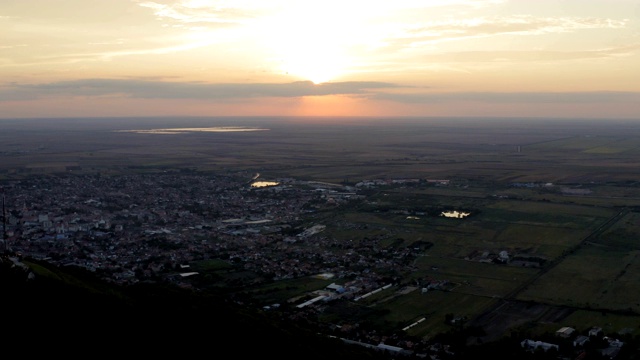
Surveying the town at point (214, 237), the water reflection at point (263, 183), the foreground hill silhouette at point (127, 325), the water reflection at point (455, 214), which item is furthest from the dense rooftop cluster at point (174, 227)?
the foreground hill silhouette at point (127, 325)

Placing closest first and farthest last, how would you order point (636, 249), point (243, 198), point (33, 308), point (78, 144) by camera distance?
point (33, 308) → point (636, 249) → point (243, 198) → point (78, 144)

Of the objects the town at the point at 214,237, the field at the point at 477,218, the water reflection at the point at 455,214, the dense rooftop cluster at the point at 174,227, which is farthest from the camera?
the water reflection at the point at 455,214

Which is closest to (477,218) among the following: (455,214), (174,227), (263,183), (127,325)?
(455,214)

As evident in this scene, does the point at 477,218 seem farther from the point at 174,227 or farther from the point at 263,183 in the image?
the point at 263,183

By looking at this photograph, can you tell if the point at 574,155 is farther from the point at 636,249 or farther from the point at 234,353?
the point at 234,353

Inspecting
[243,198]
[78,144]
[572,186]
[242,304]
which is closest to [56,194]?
[243,198]

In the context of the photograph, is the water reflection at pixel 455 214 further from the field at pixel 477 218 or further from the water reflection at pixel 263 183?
the water reflection at pixel 263 183
